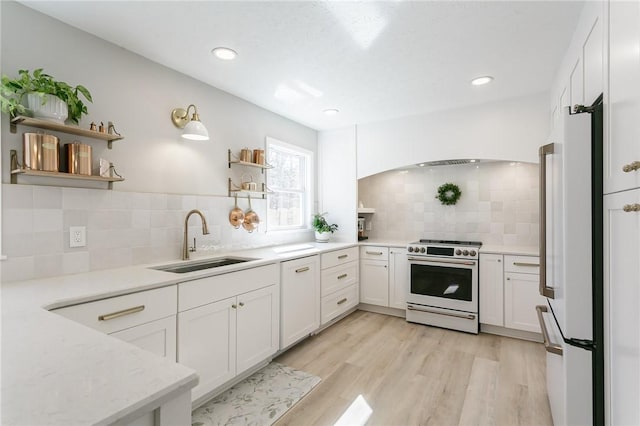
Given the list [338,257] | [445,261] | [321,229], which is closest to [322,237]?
[321,229]

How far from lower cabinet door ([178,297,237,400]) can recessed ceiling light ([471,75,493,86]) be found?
2742mm

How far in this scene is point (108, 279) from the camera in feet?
5.78

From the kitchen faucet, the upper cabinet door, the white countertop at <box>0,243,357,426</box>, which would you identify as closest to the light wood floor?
the kitchen faucet

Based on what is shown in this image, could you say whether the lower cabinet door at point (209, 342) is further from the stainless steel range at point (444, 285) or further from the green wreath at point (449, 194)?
the green wreath at point (449, 194)

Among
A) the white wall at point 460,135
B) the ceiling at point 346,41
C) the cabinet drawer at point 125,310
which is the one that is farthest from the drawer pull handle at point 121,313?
the white wall at point 460,135

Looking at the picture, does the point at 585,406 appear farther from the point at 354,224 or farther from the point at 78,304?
the point at 354,224

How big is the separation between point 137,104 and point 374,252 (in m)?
2.89

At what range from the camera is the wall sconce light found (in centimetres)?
234

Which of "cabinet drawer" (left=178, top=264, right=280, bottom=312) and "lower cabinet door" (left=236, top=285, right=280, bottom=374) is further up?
"cabinet drawer" (left=178, top=264, right=280, bottom=312)

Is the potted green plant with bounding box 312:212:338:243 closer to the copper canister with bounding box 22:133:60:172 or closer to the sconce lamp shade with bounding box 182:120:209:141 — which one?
the sconce lamp shade with bounding box 182:120:209:141

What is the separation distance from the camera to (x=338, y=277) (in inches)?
138

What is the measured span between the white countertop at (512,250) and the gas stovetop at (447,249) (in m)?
0.09

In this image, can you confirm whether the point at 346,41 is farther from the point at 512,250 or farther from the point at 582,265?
the point at 512,250

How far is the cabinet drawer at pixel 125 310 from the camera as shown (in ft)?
4.64
